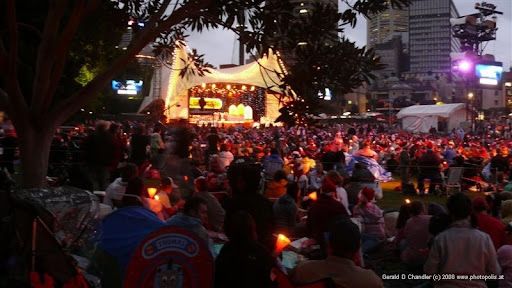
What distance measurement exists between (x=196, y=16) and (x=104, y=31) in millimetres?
1544

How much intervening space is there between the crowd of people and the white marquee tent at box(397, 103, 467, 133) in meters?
25.3

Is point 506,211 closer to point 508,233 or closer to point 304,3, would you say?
point 508,233

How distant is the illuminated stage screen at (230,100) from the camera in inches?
1822

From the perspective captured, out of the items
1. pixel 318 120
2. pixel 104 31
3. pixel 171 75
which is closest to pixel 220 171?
pixel 104 31

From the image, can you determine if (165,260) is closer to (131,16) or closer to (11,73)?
(11,73)

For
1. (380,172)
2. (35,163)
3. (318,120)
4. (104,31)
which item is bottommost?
(380,172)

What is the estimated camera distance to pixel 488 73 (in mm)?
43594

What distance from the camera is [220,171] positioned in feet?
38.7

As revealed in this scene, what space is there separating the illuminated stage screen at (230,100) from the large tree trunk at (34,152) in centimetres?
3929

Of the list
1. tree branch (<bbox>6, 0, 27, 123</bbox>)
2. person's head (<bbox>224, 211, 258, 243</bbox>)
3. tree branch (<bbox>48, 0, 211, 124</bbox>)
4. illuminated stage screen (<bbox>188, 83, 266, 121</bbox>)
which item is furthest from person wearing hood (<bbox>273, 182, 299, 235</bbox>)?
illuminated stage screen (<bbox>188, 83, 266, 121</bbox>)

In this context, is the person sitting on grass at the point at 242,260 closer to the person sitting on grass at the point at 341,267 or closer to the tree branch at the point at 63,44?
the person sitting on grass at the point at 341,267

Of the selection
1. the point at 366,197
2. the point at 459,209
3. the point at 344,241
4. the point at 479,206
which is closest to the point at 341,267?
the point at 344,241

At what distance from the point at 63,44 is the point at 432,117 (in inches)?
1514

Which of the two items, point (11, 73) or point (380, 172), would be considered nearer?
point (11, 73)
